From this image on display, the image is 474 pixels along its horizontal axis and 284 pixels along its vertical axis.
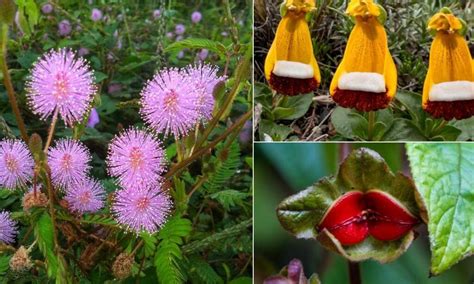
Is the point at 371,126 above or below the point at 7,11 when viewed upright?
below

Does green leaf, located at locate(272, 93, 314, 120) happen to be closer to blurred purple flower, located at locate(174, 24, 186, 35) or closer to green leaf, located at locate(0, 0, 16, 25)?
green leaf, located at locate(0, 0, 16, 25)

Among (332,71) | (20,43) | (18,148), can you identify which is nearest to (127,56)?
(20,43)

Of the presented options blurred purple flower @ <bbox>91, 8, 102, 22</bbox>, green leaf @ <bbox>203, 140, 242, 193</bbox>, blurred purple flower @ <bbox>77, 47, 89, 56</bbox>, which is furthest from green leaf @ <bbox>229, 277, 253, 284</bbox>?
blurred purple flower @ <bbox>91, 8, 102, 22</bbox>

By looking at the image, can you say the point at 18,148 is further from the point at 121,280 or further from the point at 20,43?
the point at 20,43

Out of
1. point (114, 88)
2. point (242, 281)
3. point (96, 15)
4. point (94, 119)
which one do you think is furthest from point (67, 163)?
point (96, 15)

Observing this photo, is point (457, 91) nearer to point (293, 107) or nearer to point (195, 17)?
point (293, 107)

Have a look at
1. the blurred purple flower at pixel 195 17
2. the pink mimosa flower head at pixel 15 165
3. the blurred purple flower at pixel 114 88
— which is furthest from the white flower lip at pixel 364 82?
the blurred purple flower at pixel 195 17
